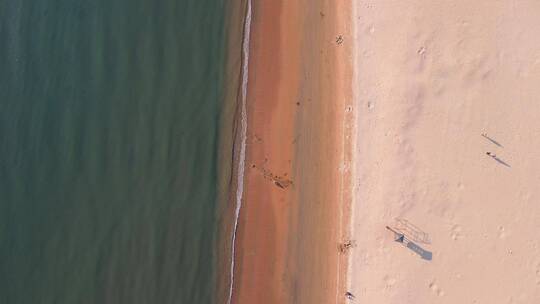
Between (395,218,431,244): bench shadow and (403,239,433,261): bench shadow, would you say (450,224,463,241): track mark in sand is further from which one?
(403,239,433,261): bench shadow

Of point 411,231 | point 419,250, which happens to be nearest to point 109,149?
point 411,231

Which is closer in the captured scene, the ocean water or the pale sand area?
the pale sand area

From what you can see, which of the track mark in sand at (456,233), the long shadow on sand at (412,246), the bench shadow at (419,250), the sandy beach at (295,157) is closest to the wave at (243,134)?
the sandy beach at (295,157)

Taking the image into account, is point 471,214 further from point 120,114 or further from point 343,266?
point 120,114

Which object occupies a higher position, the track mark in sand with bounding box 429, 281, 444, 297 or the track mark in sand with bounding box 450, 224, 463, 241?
the track mark in sand with bounding box 450, 224, 463, 241

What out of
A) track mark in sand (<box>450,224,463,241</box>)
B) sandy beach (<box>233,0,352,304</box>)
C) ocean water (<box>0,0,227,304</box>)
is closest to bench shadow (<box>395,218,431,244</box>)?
track mark in sand (<box>450,224,463,241</box>)

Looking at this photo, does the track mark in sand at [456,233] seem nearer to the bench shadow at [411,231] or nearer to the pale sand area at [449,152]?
the pale sand area at [449,152]

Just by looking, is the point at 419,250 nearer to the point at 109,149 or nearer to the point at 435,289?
the point at 435,289
